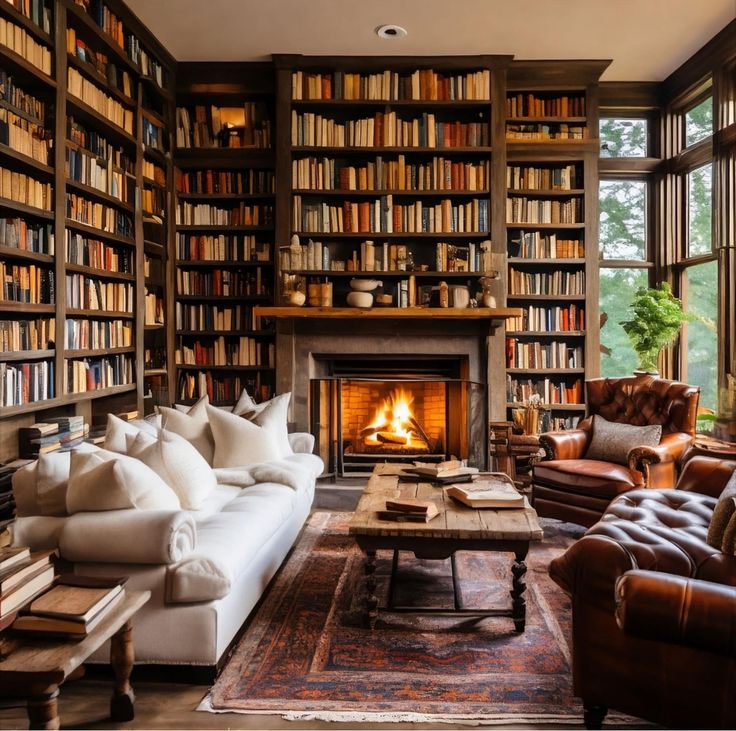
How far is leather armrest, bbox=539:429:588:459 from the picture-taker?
13.7 ft

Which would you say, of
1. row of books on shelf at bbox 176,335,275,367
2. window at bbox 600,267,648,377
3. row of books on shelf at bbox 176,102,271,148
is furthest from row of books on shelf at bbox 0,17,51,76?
window at bbox 600,267,648,377

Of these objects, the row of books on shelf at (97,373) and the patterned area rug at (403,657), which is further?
the row of books on shelf at (97,373)

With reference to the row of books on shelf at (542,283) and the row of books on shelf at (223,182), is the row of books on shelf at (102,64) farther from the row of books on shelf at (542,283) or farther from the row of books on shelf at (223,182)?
the row of books on shelf at (542,283)

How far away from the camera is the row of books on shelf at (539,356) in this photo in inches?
221

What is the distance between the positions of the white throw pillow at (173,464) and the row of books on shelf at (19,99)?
197 centimetres

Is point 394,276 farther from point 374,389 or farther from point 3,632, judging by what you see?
point 3,632

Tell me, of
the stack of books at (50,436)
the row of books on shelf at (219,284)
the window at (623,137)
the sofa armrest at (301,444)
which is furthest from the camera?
the window at (623,137)

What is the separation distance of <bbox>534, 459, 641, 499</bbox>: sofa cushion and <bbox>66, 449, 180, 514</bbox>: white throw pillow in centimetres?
248

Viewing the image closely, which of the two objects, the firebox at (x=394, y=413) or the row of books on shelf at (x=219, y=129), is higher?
the row of books on shelf at (x=219, y=129)

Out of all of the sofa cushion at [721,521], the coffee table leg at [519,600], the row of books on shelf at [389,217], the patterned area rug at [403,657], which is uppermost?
the row of books on shelf at [389,217]

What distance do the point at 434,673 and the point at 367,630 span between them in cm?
43

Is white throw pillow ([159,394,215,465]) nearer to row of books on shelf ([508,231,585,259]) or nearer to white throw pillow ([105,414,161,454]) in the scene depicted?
white throw pillow ([105,414,161,454])

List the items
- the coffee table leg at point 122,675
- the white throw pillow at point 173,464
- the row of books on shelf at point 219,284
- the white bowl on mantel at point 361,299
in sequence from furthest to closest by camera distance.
→ the row of books on shelf at point 219,284, the white bowl on mantel at point 361,299, the white throw pillow at point 173,464, the coffee table leg at point 122,675

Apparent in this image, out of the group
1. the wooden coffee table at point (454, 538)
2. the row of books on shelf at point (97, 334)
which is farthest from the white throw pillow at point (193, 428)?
the wooden coffee table at point (454, 538)
